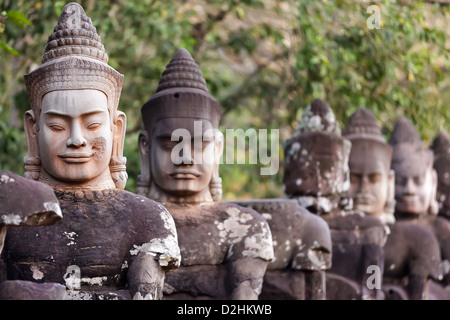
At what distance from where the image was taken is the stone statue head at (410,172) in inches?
372

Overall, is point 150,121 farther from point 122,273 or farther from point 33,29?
point 33,29

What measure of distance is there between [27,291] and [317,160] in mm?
4179

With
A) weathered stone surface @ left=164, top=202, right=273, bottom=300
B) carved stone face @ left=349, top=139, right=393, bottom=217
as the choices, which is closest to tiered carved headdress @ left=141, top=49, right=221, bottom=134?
weathered stone surface @ left=164, top=202, right=273, bottom=300

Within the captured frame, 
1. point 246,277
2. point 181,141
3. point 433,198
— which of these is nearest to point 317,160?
point 181,141

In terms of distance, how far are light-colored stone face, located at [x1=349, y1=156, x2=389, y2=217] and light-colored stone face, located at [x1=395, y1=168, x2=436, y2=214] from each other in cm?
85

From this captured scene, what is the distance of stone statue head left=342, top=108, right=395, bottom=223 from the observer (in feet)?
28.3

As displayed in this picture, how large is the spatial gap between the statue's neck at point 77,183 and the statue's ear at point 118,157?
3.6 inches

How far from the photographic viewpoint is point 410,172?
373 inches

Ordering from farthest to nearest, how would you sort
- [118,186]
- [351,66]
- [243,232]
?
[351,66] < [243,232] < [118,186]

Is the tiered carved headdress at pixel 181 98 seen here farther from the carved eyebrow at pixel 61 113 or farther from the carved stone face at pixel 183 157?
the carved eyebrow at pixel 61 113

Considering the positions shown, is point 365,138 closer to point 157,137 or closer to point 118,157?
point 157,137
